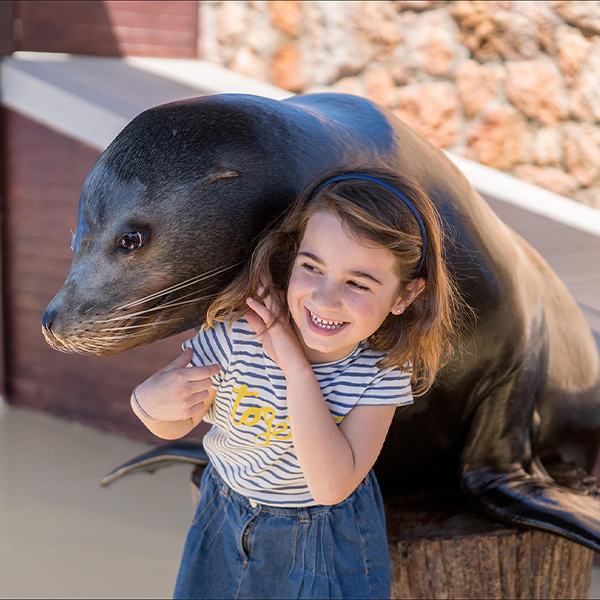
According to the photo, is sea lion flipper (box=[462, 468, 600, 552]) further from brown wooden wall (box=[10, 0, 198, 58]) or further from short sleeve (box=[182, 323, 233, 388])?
brown wooden wall (box=[10, 0, 198, 58])

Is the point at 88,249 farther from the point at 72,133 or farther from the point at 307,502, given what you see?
the point at 72,133

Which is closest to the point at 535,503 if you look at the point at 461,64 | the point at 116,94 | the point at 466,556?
the point at 466,556

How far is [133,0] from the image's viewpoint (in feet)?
13.8

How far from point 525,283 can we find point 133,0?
3595 millimetres

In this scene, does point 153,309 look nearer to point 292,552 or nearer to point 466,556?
point 292,552

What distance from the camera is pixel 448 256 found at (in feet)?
4.25

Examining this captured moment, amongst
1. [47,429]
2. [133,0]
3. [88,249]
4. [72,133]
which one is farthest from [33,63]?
[88,249]

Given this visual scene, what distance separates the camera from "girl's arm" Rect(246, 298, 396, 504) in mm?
1058

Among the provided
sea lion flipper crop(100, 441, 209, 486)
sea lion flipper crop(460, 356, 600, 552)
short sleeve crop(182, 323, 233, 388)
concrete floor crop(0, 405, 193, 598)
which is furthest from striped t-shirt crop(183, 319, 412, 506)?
concrete floor crop(0, 405, 193, 598)

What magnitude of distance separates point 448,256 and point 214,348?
477mm

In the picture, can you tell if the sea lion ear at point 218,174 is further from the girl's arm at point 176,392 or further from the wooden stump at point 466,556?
the wooden stump at point 466,556

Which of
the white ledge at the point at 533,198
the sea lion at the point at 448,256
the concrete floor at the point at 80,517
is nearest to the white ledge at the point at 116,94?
the white ledge at the point at 533,198

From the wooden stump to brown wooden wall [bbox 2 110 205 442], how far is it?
1786 mm

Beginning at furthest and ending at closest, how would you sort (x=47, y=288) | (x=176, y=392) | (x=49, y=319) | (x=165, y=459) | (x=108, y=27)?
(x=108, y=27), (x=47, y=288), (x=165, y=459), (x=176, y=392), (x=49, y=319)
